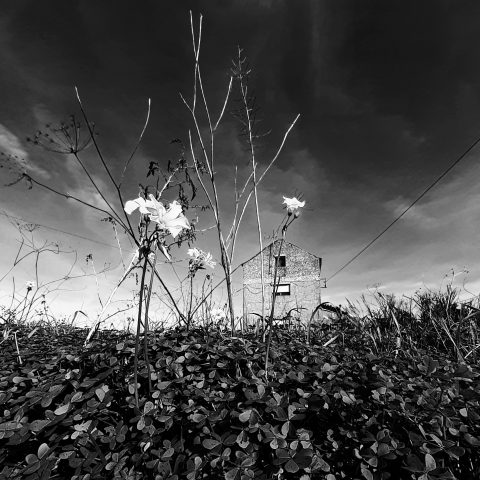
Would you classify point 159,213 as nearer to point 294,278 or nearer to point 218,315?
point 218,315

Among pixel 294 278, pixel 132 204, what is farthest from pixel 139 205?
pixel 294 278

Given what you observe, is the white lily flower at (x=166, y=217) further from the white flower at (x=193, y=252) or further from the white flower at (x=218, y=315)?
the white flower at (x=218, y=315)

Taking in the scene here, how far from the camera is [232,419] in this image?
157 cm

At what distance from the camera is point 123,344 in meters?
2.04

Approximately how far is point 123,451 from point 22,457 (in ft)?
1.85

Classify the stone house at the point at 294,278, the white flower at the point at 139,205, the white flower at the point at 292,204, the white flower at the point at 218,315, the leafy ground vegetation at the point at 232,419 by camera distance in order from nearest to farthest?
the leafy ground vegetation at the point at 232,419 → the white flower at the point at 139,205 → the white flower at the point at 292,204 → the white flower at the point at 218,315 → the stone house at the point at 294,278

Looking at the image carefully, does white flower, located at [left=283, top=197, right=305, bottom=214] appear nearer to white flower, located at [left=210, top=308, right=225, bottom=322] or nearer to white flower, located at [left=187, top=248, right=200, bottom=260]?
white flower, located at [left=187, top=248, right=200, bottom=260]

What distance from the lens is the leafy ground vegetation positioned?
53.4 inches

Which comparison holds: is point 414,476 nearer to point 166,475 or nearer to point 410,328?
point 166,475

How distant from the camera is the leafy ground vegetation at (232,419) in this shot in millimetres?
1357

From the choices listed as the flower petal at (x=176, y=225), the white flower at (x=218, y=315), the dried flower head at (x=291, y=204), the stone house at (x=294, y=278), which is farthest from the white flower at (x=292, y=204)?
the stone house at (x=294, y=278)

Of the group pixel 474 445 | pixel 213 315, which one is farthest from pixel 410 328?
pixel 474 445

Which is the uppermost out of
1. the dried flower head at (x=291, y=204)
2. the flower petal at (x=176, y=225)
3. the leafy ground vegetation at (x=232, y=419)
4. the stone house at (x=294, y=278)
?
the stone house at (x=294, y=278)

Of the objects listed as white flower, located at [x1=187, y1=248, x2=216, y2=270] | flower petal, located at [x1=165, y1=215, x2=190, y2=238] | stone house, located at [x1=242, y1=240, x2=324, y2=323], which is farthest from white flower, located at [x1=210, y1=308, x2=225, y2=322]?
stone house, located at [x1=242, y1=240, x2=324, y2=323]
